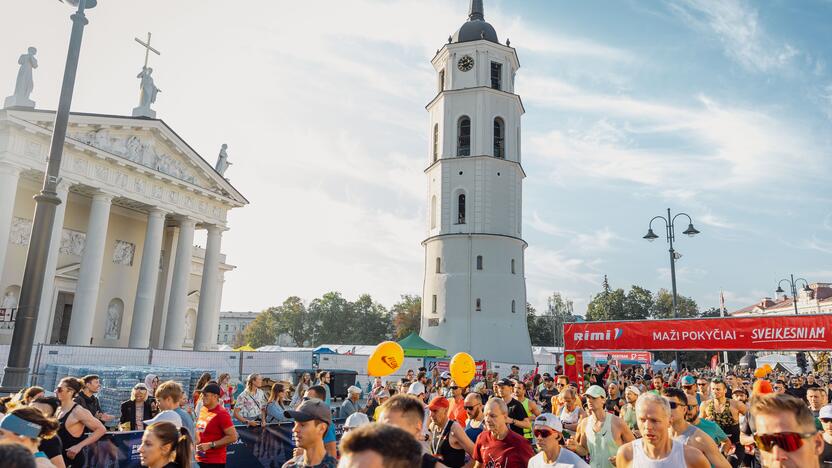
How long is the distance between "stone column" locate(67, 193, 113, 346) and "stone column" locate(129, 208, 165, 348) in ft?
7.35

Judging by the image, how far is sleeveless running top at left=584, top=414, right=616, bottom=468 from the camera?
638 centimetres

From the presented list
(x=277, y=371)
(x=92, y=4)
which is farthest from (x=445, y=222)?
(x=92, y=4)

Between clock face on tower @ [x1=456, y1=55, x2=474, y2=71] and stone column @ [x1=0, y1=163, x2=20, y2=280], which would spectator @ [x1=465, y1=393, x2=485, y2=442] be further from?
clock face on tower @ [x1=456, y1=55, x2=474, y2=71]

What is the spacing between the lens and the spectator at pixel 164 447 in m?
3.83

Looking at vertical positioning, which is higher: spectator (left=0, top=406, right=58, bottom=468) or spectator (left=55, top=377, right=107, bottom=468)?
spectator (left=0, top=406, right=58, bottom=468)

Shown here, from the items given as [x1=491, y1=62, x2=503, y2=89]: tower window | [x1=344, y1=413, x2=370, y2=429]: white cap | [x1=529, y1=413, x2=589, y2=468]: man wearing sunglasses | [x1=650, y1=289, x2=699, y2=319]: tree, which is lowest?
[x1=529, y1=413, x2=589, y2=468]: man wearing sunglasses

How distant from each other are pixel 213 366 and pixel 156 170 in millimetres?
12828

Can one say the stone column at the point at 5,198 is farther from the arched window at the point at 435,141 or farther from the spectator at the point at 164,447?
the arched window at the point at 435,141

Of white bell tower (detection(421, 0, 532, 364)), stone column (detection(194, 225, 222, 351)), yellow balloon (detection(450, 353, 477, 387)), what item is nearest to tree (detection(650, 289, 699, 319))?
white bell tower (detection(421, 0, 532, 364))

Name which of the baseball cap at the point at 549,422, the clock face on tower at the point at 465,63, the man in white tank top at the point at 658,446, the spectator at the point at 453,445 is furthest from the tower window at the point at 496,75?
the man in white tank top at the point at 658,446

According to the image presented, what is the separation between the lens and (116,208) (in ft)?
104

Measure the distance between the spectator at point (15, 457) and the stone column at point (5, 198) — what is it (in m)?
26.1

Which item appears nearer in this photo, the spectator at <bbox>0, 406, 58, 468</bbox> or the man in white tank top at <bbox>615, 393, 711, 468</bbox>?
the spectator at <bbox>0, 406, 58, 468</bbox>

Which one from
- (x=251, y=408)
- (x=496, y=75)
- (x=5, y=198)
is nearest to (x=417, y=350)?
(x=5, y=198)
